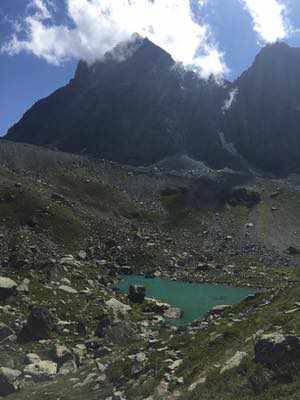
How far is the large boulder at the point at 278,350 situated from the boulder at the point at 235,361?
4.07ft

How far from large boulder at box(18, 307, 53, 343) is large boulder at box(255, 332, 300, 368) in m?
22.4

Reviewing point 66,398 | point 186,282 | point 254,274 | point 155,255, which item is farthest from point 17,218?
point 66,398

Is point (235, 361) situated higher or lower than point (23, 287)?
higher

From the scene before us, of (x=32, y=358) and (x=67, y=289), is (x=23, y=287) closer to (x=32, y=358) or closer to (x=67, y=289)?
(x=67, y=289)

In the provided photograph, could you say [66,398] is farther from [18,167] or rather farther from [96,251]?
[18,167]

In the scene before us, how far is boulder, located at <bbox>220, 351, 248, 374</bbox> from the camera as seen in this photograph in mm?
22938

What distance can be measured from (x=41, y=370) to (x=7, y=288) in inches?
647

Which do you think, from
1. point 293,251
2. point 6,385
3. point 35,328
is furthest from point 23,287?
point 293,251

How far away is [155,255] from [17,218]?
3517 centimetres

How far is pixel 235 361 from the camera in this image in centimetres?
2331

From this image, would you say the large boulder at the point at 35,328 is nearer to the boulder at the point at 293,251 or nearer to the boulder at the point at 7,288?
the boulder at the point at 7,288

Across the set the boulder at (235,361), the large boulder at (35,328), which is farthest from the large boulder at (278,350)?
the large boulder at (35,328)

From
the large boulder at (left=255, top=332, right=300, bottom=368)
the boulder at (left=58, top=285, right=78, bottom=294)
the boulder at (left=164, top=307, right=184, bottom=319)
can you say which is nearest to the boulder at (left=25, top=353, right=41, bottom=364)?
the large boulder at (left=255, top=332, right=300, bottom=368)

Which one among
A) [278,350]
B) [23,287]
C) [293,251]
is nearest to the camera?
[278,350]
